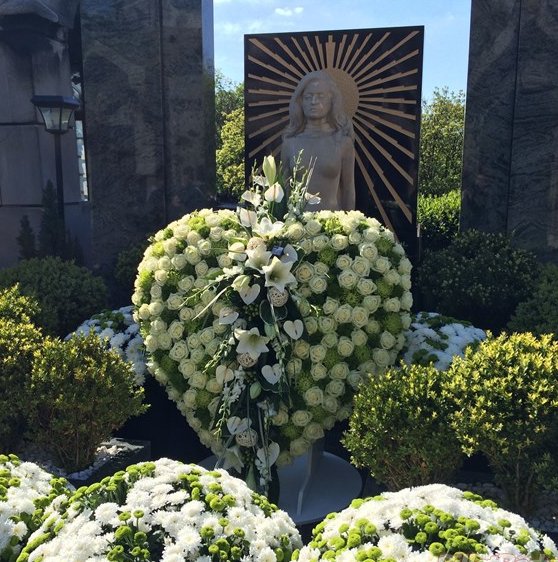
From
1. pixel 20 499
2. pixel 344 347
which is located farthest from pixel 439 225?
pixel 20 499

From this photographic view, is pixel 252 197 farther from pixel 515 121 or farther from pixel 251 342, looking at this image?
pixel 515 121

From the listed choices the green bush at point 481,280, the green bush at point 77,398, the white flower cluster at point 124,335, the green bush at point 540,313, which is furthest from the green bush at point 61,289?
the green bush at point 540,313

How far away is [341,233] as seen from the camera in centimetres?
463

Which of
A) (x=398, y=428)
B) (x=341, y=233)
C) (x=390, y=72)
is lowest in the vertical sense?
(x=398, y=428)

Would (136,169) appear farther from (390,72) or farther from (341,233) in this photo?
(341,233)

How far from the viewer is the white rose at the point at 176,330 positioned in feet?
15.0

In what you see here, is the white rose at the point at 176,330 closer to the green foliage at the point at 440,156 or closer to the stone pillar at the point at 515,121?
the stone pillar at the point at 515,121

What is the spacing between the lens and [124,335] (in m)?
5.82

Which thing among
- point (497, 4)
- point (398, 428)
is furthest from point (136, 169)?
point (398, 428)

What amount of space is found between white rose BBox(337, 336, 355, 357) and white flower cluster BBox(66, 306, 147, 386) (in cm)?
197

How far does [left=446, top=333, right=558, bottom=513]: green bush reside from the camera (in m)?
3.73

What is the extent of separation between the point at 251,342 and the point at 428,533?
5.76 feet

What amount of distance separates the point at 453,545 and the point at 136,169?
8.98 metres

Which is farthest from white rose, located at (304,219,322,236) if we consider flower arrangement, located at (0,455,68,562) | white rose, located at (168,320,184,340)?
flower arrangement, located at (0,455,68,562)
